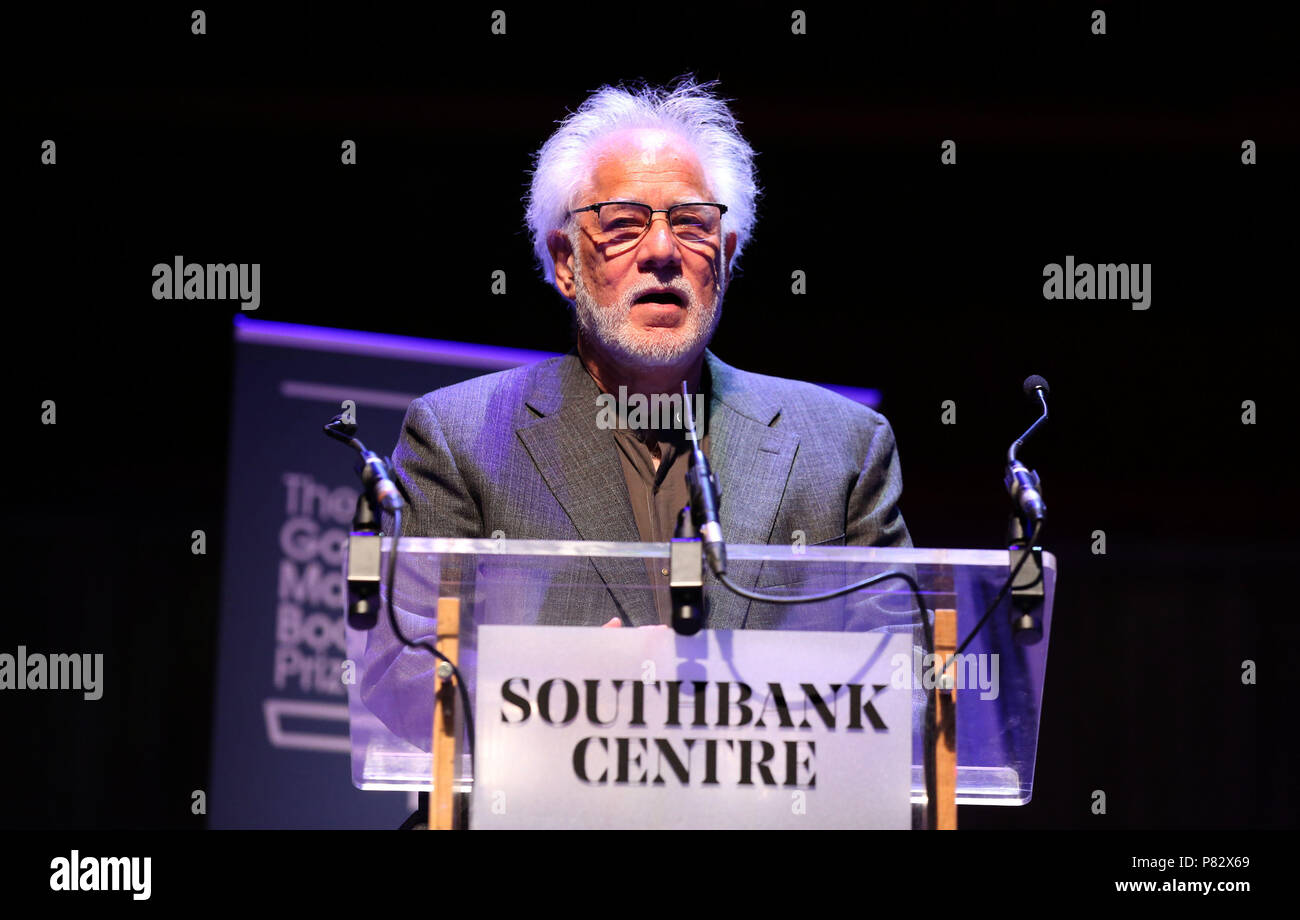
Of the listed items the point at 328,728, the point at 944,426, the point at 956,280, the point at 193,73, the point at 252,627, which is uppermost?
the point at 193,73

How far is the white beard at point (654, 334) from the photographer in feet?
7.84

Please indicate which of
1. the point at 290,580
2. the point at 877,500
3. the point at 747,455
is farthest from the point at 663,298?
the point at 290,580

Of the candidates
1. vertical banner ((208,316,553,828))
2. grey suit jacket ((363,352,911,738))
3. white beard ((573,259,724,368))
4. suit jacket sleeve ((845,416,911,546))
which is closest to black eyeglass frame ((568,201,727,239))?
white beard ((573,259,724,368))

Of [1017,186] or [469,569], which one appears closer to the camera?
[469,569]

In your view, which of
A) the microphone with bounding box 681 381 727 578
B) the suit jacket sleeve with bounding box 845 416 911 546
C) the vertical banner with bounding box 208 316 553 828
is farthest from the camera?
the vertical banner with bounding box 208 316 553 828

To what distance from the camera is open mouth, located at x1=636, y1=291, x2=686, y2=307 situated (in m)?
2.39

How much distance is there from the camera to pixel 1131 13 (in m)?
3.86

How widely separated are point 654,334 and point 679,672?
0.91m

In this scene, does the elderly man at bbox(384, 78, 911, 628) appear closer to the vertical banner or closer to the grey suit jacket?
the grey suit jacket

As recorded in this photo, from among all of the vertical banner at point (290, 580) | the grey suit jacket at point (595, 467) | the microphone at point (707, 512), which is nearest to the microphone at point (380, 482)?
the microphone at point (707, 512)

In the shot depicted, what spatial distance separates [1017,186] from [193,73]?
237cm

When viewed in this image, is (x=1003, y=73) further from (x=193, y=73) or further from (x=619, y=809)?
Result: (x=619, y=809)

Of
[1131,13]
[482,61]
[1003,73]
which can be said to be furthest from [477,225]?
[1131,13]

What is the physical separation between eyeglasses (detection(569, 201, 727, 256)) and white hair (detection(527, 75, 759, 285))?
9cm
